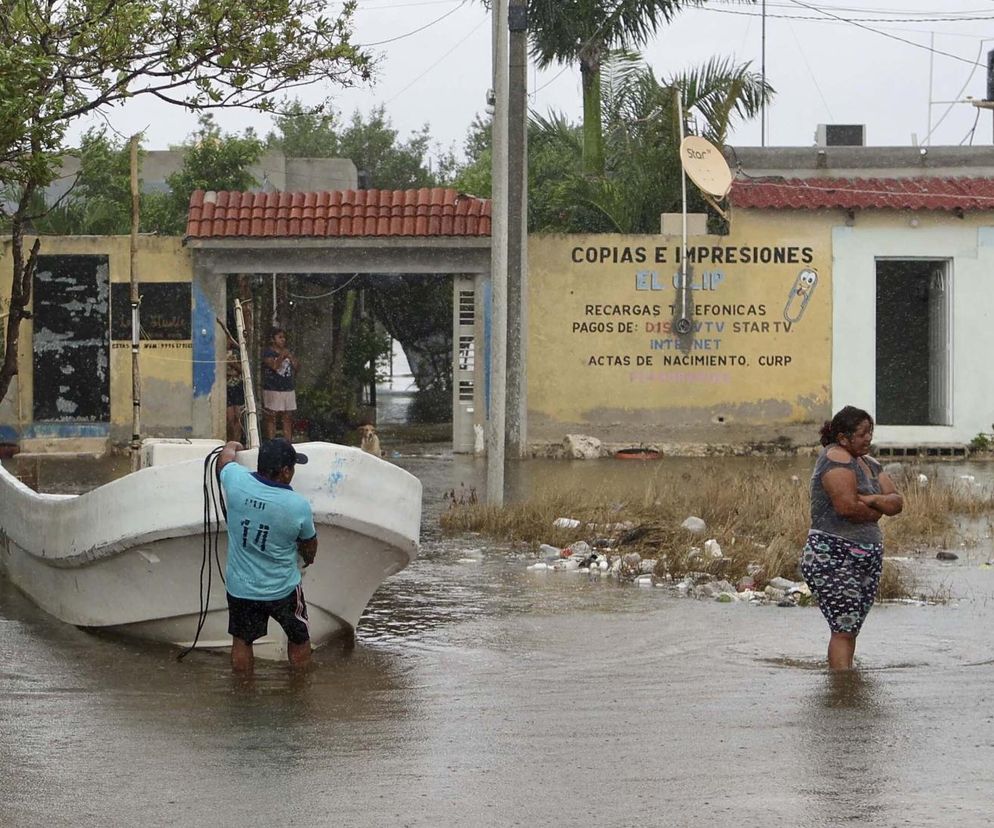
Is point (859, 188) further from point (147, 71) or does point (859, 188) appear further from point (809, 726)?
point (809, 726)

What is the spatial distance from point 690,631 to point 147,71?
5.14 m

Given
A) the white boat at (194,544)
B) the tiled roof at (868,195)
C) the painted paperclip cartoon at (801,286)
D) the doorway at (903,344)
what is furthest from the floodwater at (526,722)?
the doorway at (903,344)

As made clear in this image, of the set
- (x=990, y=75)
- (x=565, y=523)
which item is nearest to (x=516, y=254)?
(x=565, y=523)

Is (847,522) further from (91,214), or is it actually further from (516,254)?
(91,214)

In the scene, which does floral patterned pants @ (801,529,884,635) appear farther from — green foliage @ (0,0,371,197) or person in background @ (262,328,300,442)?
person in background @ (262,328,300,442)

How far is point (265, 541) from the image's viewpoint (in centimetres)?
791

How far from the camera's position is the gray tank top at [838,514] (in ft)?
26.3

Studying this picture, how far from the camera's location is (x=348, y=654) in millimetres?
9000

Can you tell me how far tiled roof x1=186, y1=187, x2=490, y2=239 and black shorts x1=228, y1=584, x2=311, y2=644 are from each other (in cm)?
1291

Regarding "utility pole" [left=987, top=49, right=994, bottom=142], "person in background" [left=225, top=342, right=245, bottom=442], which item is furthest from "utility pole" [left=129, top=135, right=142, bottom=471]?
"utility pole" [left=987, top=49, right=994, bottom=142]

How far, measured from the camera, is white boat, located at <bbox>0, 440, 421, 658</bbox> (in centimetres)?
852

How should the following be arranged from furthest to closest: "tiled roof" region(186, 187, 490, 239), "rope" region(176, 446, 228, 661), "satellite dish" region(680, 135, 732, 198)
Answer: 1. "tiled roof" region(186, 187, 490, 239)
2. "satellite dish" region(680, 135, 732, 198)
3. "rope" region(176, 446, 228, 661)

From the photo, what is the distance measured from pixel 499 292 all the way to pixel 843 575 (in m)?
7.54

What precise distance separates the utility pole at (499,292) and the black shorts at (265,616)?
6.47 meters
